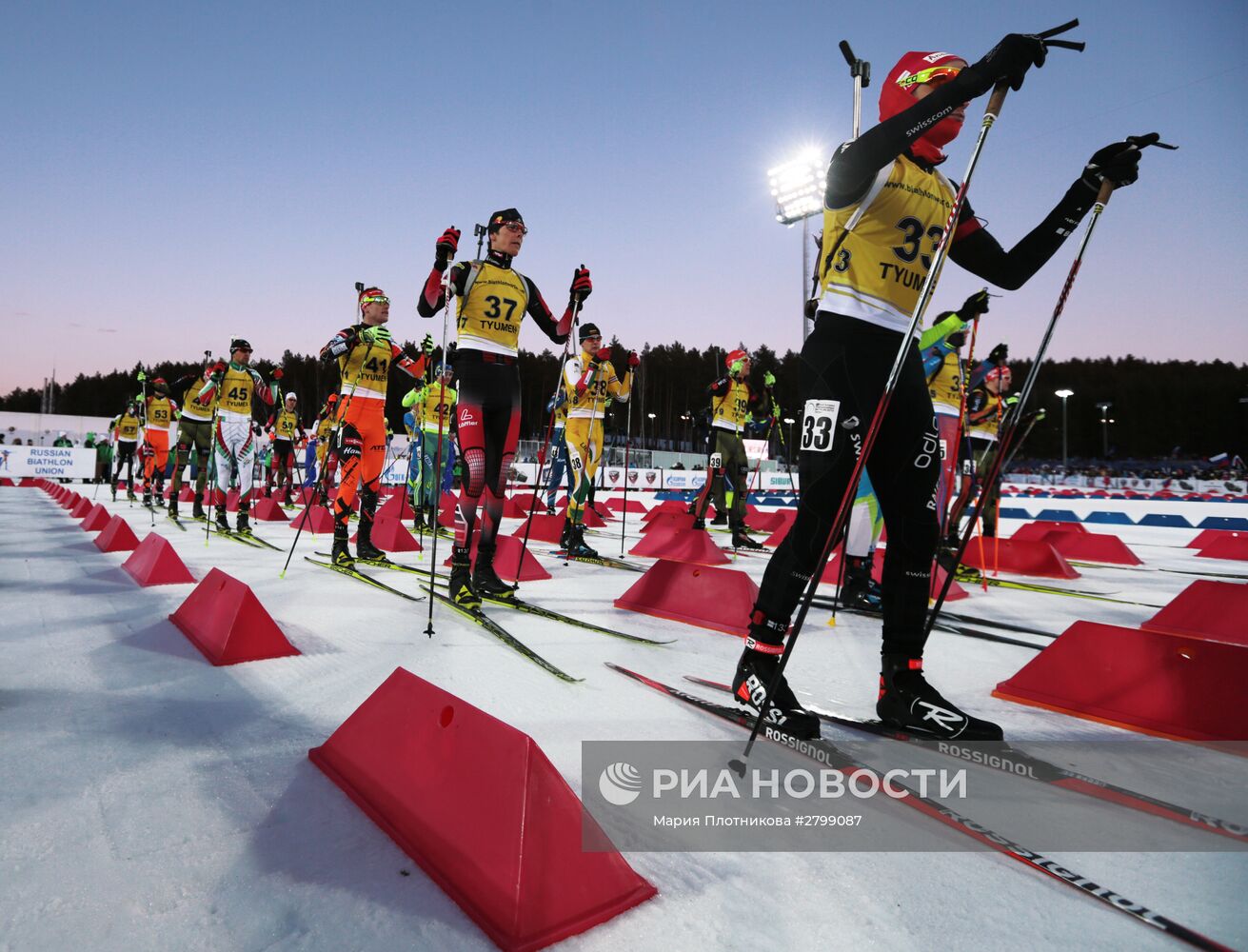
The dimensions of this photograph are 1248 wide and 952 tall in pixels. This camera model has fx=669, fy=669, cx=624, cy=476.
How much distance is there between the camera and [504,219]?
190 inches

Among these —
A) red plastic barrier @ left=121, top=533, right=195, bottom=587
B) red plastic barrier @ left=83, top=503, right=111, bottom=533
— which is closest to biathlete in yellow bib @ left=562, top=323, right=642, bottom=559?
red plastic barrier @ left=121, top=533, right=195, bottom=587

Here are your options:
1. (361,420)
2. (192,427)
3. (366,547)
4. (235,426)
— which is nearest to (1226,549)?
(366,547)

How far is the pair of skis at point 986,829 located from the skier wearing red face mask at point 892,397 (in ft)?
0.39

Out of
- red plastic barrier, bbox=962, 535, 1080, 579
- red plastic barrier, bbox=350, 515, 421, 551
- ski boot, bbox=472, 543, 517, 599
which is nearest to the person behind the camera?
ski boot, bbox=472, 543, 517, 599

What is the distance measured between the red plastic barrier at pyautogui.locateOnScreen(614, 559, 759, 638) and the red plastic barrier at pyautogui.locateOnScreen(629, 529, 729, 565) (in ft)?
7.06

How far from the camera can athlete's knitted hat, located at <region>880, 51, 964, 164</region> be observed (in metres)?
2.38

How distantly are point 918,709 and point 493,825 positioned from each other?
1.52m

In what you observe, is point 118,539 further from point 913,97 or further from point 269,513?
point 913,97

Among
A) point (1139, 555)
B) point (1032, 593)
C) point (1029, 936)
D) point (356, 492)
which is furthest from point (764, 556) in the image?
A: point (1029, 936)

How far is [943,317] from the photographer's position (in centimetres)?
523

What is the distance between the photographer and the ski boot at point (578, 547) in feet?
22.9

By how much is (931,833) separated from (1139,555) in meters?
8.89

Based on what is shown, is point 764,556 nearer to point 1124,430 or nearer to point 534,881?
point 534,881

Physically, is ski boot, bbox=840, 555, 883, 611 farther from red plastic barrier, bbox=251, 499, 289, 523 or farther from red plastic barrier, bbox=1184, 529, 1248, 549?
red plastic barrier, bbox=251, 499, 289, 523
